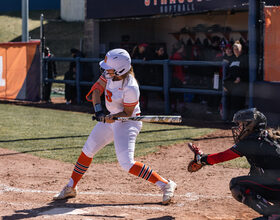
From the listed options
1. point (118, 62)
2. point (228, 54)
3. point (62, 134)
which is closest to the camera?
point (118, 62)

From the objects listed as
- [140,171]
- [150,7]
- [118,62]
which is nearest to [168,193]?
[140,171]

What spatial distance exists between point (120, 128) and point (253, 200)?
5.52ft

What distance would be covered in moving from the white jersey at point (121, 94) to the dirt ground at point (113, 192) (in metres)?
1.08

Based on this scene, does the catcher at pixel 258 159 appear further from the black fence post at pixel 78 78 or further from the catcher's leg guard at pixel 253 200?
the black fence post at pixel 78 78

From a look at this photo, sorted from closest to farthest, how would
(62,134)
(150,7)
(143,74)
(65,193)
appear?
1. (65,193)
2. (62,134)
3. (143,74)
4. (150,7)

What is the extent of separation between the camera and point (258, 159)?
4805 mm

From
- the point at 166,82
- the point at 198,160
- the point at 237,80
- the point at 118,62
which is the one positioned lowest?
the point at 198,160

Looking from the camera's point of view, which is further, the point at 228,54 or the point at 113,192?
the point at 228,54

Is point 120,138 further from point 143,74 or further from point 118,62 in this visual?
point 143,74

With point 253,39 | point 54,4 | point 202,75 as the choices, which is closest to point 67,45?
point 54,4

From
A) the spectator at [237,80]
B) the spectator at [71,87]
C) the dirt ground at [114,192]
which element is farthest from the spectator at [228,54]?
the spectator at [71,87]

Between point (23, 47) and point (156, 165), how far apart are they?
30.7 feet

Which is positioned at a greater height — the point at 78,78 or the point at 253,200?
the point at 78,78

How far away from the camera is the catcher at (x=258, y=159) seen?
187 inches
